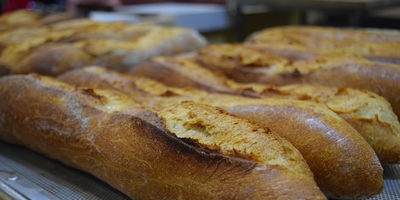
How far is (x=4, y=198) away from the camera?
3.54ft

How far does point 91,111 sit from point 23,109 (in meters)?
0.28

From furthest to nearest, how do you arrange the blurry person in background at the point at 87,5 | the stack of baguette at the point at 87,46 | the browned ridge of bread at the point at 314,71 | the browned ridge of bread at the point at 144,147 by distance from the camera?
the blurry person in background at the point at 87,5 → the stack of baguette at the point at 87,46 → the browned ridge of bread at the point at 314,71 → the browned ridge of bread at the point at 144,147

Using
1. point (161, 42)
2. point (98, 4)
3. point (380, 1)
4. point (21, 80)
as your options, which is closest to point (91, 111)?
point (21, 80)

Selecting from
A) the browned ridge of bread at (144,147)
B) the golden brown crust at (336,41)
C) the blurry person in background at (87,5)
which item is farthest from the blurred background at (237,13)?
the browned ridge of bread at (144,147)

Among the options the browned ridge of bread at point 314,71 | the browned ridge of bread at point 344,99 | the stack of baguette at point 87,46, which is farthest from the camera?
the stack of baguette at point 87,46

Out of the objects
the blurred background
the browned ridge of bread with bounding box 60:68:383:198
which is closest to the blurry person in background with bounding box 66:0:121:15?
the blurred background

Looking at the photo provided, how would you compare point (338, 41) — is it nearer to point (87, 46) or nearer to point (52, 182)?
point (87, 46)

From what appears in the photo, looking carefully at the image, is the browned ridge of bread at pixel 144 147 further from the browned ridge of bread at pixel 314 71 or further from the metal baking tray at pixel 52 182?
the browned ridge of bread at pixel 314 71

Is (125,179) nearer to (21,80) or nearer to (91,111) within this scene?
(91,111)

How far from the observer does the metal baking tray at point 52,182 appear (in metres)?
1.09

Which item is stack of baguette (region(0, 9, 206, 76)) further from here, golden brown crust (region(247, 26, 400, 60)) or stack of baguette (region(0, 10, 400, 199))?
golden brown crust (region(247, 26, 400, 60))

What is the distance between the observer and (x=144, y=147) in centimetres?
103

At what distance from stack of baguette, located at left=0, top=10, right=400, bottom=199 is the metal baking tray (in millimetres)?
42

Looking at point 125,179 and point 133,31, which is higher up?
point 133,31
